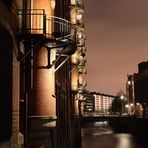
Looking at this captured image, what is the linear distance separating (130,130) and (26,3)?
89999mm

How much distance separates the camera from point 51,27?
68.3 feet

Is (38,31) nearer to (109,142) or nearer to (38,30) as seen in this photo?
(38,30)

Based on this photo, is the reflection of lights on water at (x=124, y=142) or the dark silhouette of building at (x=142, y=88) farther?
the dark silhouette of building at (x=142, y=88)

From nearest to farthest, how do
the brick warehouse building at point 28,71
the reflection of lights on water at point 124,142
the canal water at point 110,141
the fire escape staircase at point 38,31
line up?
the brick warehouse building at point 28,71, the fire escape staircase at point 38,31, the reflection of lights on water at point 124,142, the canal water at point 110,141

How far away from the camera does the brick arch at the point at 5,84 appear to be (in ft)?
40.9

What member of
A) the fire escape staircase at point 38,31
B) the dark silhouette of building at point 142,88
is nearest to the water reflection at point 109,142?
the dark silhouette of building at point 142,88

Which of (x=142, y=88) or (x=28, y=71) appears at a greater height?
(x=142, y=88)

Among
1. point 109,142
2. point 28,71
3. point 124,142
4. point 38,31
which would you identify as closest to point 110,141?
point 109,142

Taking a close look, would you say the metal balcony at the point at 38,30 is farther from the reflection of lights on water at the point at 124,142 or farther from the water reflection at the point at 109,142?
the reflection of lights on water at the point at 124,142

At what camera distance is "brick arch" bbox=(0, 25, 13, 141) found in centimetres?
1247

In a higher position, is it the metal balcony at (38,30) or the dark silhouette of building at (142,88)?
the dark silhouette of building at (142,88)

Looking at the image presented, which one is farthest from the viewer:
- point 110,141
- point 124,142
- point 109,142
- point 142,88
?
point 142,88

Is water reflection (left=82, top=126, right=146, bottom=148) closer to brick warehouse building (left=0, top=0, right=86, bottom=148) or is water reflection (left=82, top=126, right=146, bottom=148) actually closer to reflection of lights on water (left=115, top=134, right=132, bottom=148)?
reflection of lights on water (left=115, top=134, right=132, bottom=148)

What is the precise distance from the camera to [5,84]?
12.8 metres
